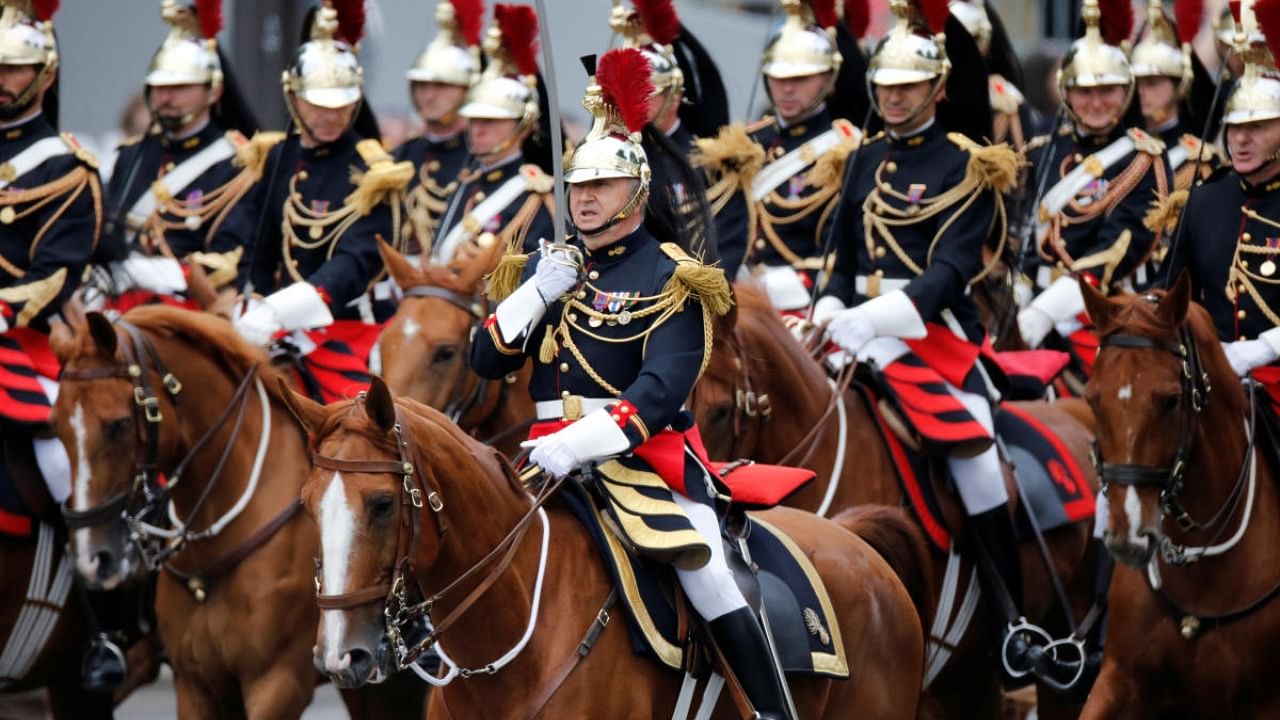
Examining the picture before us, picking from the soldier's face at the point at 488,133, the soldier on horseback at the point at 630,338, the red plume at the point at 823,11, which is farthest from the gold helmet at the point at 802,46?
the soldier on horseback at the point at 630,338

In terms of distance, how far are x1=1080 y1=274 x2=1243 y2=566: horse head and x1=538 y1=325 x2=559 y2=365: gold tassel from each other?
A: 238 centimetres

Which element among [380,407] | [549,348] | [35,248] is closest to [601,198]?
[549,348]

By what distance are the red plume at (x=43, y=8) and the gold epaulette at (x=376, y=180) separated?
1.55 metres

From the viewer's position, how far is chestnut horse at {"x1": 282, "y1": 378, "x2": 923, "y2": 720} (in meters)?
5.40

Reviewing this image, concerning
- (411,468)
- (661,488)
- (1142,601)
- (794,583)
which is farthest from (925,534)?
(411,468)

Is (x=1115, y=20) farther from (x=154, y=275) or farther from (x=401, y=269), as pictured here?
(x=154, y=275)

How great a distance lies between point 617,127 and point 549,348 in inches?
26.6

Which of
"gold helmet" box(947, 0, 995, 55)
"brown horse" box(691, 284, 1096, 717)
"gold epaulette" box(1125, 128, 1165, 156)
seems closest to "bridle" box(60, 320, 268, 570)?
"brown horse" box(691, 284, 1096, 717)

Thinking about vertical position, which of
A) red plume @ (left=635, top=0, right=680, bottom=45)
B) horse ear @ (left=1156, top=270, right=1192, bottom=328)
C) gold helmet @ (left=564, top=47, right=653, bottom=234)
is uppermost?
gold helmet @ (left=564, top=47, right=653, bottom=234)

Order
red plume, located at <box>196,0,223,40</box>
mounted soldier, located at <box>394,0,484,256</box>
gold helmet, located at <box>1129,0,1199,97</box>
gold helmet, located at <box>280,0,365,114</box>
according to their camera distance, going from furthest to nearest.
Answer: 1. mounted soldier, located at <box>394,0,484,256</box>
2. gold helmet, located at <box>1129,0,1199,97</box>
3. red plume, located at <box>196,0,223,40</box>
4. gold helmet, located at <box>280,0,365,114</box>

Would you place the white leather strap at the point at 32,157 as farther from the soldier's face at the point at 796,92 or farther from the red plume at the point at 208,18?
the soldier's face at the point at 796,92

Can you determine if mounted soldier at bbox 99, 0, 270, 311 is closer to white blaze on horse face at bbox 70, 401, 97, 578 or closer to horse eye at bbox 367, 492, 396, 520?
white blaze on horse face at bbox 70, 401, 97, 578

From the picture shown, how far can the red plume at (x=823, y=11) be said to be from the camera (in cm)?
1073

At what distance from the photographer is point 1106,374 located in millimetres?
7773
